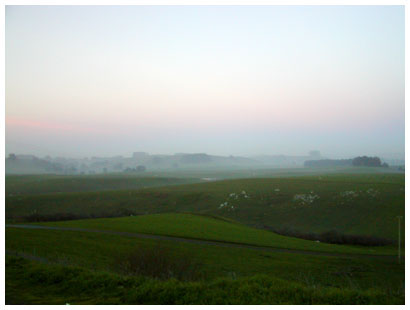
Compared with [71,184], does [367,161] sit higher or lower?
higher

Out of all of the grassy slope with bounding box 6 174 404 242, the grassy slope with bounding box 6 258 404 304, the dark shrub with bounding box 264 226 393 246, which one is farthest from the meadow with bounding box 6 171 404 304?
the dark shrub with bounding box 264 226 393 246

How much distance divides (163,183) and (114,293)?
111162 millimetres

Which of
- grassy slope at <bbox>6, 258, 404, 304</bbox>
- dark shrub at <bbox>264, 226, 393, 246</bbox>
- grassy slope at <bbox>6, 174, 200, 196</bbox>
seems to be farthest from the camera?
grassy slope at <bbox>6, 174, 200, 196</bbox>

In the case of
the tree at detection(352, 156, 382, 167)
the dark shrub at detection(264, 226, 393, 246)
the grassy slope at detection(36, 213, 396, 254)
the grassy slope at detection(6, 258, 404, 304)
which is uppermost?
the tree at detection(352, 156, 382, 167)

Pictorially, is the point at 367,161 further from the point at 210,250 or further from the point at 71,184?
the point at 210,250

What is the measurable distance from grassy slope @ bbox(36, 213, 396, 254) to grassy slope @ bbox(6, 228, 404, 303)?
11.8 ft

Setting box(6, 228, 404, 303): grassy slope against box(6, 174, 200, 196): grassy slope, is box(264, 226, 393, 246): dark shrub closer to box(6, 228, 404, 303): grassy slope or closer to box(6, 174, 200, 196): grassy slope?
box(6, 228, 404, 303): grassy slope

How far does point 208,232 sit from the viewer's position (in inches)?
1326

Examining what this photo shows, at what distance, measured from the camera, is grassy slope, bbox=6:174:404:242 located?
49.1 m

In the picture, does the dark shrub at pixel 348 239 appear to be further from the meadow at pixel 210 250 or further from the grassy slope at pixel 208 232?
the grassy slope at pixel 208 232

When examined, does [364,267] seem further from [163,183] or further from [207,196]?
[163,183]

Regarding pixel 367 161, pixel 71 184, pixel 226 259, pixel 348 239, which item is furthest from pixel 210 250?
pixel 367 161

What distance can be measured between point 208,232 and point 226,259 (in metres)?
9.57

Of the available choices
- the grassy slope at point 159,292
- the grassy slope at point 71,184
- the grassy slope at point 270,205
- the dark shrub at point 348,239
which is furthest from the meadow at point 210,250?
the grassy slope at point 71,184
